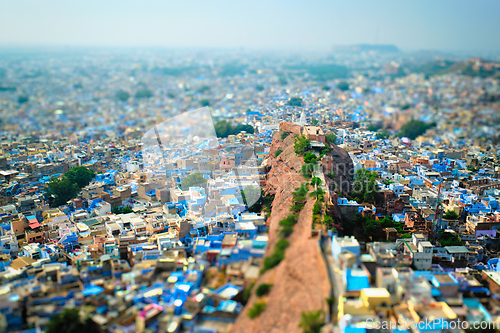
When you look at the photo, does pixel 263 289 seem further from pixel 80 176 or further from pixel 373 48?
pixel 373 48

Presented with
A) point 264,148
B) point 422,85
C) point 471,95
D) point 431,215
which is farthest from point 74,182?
point 422,85

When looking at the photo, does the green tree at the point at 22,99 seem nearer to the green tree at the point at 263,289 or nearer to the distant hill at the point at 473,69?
the green tree at the point at 263,289

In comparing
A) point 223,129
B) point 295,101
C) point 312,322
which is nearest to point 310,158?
point 312,322

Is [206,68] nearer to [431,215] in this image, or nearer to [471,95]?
[471,95]

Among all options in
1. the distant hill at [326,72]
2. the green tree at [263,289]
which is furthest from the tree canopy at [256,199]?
the distant hill at [326,72]

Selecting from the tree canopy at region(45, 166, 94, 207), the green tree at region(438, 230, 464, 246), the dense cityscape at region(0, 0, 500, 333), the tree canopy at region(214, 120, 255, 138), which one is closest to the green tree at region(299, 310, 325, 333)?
the dense cityscape at region(0, 0, 500, 333)

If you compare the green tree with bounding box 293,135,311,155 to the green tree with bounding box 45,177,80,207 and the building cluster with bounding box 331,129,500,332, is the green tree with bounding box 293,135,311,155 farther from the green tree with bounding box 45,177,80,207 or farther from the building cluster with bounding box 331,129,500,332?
the green tree with bounding box 45,177,80,207
